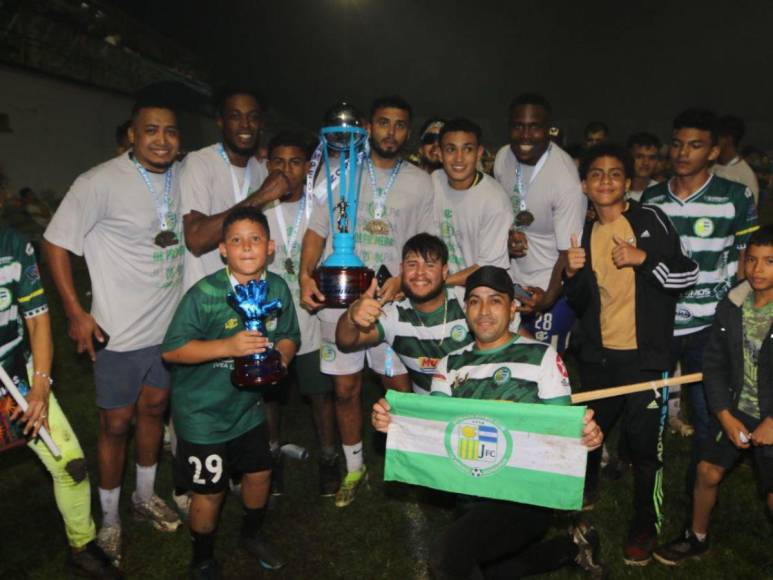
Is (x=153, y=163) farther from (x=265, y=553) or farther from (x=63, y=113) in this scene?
(x=63, y=113)

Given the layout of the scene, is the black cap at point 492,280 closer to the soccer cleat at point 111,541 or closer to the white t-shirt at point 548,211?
the white t-shirt at point 548,211

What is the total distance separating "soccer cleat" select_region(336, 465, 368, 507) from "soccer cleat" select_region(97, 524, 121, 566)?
1.61 meters

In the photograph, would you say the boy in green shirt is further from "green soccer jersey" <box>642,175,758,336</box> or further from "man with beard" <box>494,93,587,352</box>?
"green soccer jersey" <box>642,175,758,336</box>

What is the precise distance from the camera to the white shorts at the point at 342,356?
472cm

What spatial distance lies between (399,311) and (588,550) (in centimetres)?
196

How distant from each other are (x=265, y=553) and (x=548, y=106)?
13.3 feet

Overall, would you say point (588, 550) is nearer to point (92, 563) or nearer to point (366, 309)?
point (366, 309)

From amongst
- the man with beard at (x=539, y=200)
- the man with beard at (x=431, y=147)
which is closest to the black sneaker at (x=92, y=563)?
the man with beard at (x=539, y=200)

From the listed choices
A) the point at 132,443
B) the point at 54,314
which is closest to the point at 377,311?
the point at 132,443

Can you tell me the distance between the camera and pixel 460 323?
410 centimetres

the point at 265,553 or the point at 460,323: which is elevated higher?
the point at 460,323

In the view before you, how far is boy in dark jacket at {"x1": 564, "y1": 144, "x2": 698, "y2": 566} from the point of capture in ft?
12.8

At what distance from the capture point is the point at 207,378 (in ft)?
11.9


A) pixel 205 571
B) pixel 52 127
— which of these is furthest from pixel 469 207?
pixel 52 127
